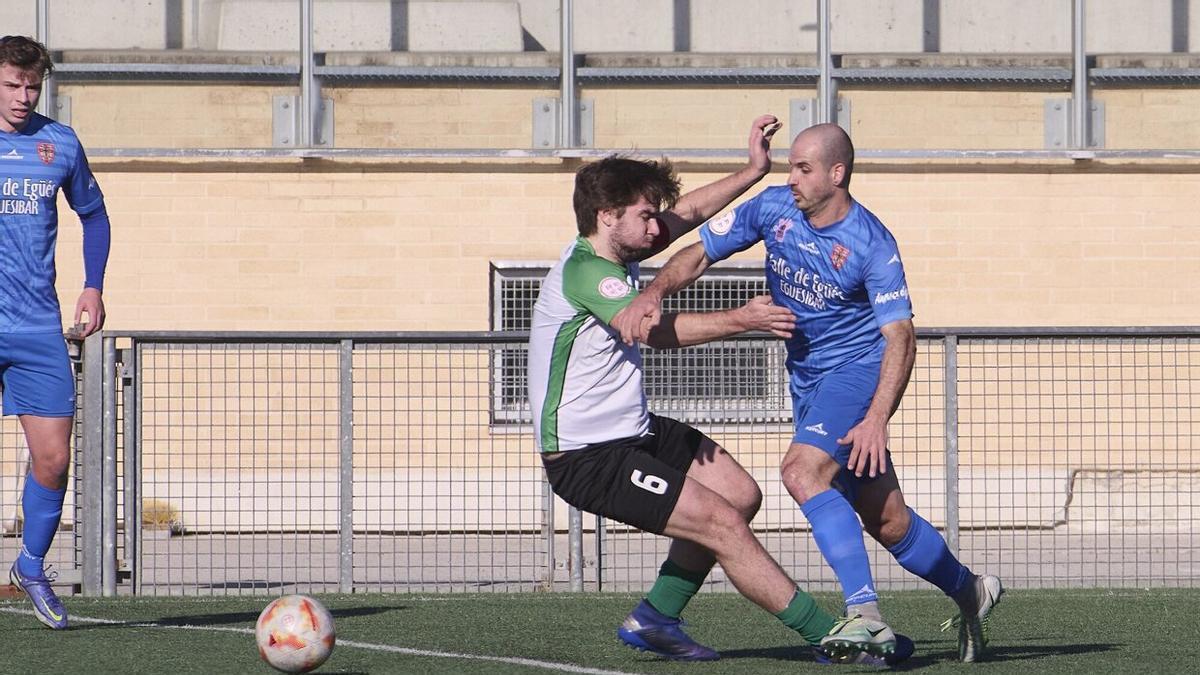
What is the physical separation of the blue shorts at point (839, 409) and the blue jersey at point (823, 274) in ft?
0.19

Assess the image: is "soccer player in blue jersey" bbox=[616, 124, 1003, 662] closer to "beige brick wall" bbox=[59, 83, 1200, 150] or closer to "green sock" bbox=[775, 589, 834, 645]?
"green sock" bbox=[775, 589, 834, 645]

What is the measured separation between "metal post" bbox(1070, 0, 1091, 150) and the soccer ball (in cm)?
1119

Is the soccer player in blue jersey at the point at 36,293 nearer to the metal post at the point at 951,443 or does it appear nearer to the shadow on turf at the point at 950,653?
the shadow on turf at the point at 950,653

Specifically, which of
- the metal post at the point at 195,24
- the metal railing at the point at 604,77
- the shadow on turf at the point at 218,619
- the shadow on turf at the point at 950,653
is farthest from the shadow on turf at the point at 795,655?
the metal post at the point at 195,24

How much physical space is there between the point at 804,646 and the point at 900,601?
7.25ft

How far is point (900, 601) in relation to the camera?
29.9 ft

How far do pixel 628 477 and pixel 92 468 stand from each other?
450 cm

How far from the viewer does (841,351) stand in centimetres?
641

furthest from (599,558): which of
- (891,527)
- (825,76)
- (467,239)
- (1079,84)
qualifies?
(1079,84)

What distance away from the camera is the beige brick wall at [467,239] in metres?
15.3

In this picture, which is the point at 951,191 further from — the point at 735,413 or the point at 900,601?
the point at 900,601

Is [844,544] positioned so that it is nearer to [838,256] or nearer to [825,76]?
[838,256]

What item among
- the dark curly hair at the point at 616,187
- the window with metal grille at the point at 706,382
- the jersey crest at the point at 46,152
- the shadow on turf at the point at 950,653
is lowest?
the shadow on turf at the point at 950,653

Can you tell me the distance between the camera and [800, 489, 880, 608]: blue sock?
607cm
